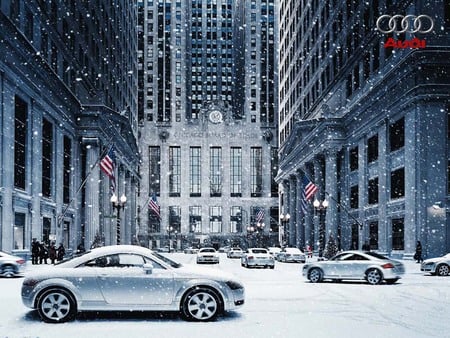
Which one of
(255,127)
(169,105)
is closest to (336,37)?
(255,127)

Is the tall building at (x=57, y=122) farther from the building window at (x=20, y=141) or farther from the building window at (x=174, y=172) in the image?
the building window at (x=174, y=172)

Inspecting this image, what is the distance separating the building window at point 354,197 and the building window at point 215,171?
255 feet

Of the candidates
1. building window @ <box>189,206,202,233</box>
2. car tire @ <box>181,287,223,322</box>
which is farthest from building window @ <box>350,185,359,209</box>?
building window @ <box>189,206,202,233</box>

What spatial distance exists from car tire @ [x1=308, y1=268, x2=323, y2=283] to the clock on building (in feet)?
367

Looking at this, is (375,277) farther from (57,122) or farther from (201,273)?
(57,122)

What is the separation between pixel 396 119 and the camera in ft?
139

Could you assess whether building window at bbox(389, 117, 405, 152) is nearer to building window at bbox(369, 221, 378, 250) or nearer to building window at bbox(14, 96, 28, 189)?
building window at bbox(369, 221, 378, 250)

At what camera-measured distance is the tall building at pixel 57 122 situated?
35.3 metres

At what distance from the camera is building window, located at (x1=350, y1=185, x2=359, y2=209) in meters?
Result: 55.2

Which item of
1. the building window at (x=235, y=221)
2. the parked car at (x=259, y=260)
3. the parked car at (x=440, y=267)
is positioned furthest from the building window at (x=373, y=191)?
the building window at (x=235, y=221)

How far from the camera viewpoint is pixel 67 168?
5247 cm

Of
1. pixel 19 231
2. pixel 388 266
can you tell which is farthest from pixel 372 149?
pixel 388 266

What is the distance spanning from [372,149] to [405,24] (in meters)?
12.1

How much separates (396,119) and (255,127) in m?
91.9
